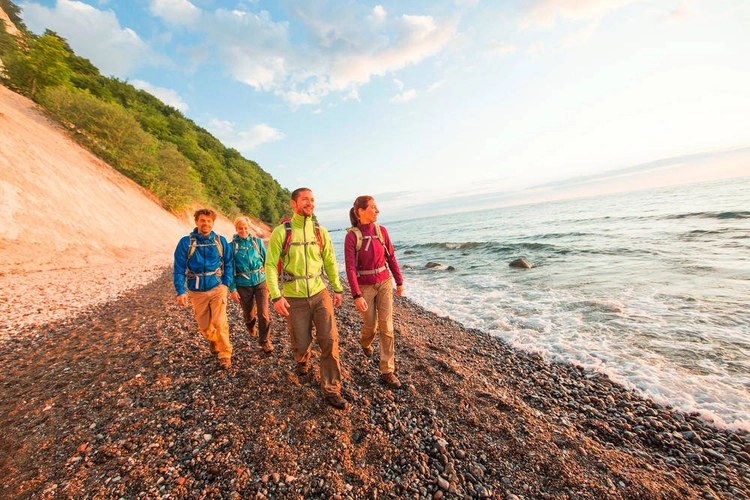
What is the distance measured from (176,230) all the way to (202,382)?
2816cm

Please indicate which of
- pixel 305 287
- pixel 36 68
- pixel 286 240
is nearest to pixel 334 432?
pixel 305 287

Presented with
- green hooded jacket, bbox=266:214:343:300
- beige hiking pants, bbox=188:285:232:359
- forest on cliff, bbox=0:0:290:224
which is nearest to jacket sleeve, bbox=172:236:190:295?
beige hiking pants, bbox=188:285:232:359

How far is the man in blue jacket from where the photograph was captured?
198 inches

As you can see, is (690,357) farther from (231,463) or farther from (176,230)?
(176,230)

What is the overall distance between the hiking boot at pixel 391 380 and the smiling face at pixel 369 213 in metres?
2.71

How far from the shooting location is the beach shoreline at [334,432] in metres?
3.00

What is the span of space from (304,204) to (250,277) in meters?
2.69

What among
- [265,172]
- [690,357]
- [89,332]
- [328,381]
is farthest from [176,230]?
[265,172]

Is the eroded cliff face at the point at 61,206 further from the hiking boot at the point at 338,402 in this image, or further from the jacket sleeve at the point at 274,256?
the hiking boot at the point at 338,402

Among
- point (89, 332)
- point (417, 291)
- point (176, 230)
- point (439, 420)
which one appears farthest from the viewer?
point (176, 230)

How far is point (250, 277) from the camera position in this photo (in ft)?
19.1

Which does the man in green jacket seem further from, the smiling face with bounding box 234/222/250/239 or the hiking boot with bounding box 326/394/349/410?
the smiling face with bounding box 234/222/250/239

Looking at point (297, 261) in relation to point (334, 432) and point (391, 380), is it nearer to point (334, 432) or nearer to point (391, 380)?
point (334, 432)

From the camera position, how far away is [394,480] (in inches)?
121
